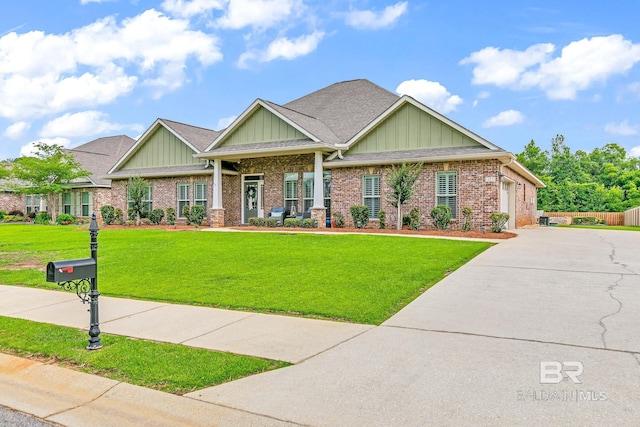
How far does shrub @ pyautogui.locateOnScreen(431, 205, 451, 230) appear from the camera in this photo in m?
18.2

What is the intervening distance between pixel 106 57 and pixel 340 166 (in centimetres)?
1284

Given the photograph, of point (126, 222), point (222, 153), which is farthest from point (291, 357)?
point (126, 222)

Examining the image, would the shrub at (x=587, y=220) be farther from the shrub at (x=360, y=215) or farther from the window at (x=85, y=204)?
the window at (x=85, y=204)

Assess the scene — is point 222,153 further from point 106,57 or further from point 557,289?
point 557,289

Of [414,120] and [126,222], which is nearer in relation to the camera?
[414,120]

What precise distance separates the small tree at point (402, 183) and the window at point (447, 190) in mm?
1035

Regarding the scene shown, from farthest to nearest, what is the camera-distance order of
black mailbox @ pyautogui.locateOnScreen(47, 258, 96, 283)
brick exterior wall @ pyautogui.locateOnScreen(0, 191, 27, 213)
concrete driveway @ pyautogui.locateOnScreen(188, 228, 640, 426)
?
brick exterior wall @ pyautogui.locateOnScreen(0, 191, 27, 213), black mailbox @ pyautogui.locateOnScreen(47, 258, 96, 283), concrete driveway @ pyautogui.locateOnScreen(188, 228, 640, 426)

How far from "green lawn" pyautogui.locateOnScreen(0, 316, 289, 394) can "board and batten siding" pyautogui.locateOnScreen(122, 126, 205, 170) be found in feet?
67.1

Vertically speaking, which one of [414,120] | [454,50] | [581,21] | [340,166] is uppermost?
[454,50]

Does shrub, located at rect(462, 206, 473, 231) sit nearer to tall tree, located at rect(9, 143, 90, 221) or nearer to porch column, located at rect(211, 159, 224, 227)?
porch column, located at rect(211, 159, 224, 227)

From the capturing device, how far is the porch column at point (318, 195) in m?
20.6

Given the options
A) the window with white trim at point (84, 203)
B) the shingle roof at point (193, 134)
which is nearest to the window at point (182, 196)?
the shingle roof at point (193, 134)

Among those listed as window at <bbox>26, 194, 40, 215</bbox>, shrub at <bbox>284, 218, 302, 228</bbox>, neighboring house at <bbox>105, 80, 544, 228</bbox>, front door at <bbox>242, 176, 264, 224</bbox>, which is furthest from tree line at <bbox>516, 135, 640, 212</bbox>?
window at <bbox>26, 194, 40, 215</bbox>

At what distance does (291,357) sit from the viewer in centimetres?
472
